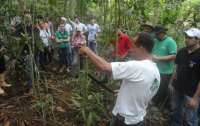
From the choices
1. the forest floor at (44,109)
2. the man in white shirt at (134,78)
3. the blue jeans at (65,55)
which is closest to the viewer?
the man in white shirt at (134,78)

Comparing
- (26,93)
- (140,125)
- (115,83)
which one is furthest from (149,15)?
(140,125)

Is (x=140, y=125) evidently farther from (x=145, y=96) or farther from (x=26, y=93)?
(x=26, y=93)

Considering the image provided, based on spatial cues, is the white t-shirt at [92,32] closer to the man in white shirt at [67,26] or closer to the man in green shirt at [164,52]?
the man in white shirt at [67,26]

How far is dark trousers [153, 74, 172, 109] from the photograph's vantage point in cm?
639

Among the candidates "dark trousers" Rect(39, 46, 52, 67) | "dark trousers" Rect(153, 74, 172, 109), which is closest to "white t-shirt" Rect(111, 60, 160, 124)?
"dark trousers" Rect(153, 74, 172, 109)

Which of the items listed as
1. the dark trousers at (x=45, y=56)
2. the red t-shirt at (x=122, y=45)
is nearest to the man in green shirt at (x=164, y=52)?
the red t-shirt at (x=122, y=45)

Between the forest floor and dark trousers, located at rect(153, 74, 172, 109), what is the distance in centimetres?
20

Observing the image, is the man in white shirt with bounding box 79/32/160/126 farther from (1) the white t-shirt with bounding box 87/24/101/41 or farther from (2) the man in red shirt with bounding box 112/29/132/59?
(1) the white t-shirt with bounding box 87/24/101/41

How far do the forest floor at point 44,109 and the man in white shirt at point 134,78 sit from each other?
2.26m

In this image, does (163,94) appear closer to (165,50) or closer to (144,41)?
(165,50)

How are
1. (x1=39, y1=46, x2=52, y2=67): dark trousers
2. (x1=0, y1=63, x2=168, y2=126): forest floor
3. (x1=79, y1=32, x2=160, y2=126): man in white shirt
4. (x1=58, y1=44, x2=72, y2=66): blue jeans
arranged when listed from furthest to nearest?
(x1=58, y1=44, x2=72, y2=66): blue jeans < (x1=39, y1=46, x2=52, y2=67): dark trousers < (x1=0, y1=63, x2=168, y2=126): forest floor < (x1=79, y1=32, x2=160, y2=126): man in white shirt

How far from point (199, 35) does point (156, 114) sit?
2.12 m

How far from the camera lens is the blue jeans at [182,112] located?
5.33 m

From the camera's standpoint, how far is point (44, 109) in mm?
6137
